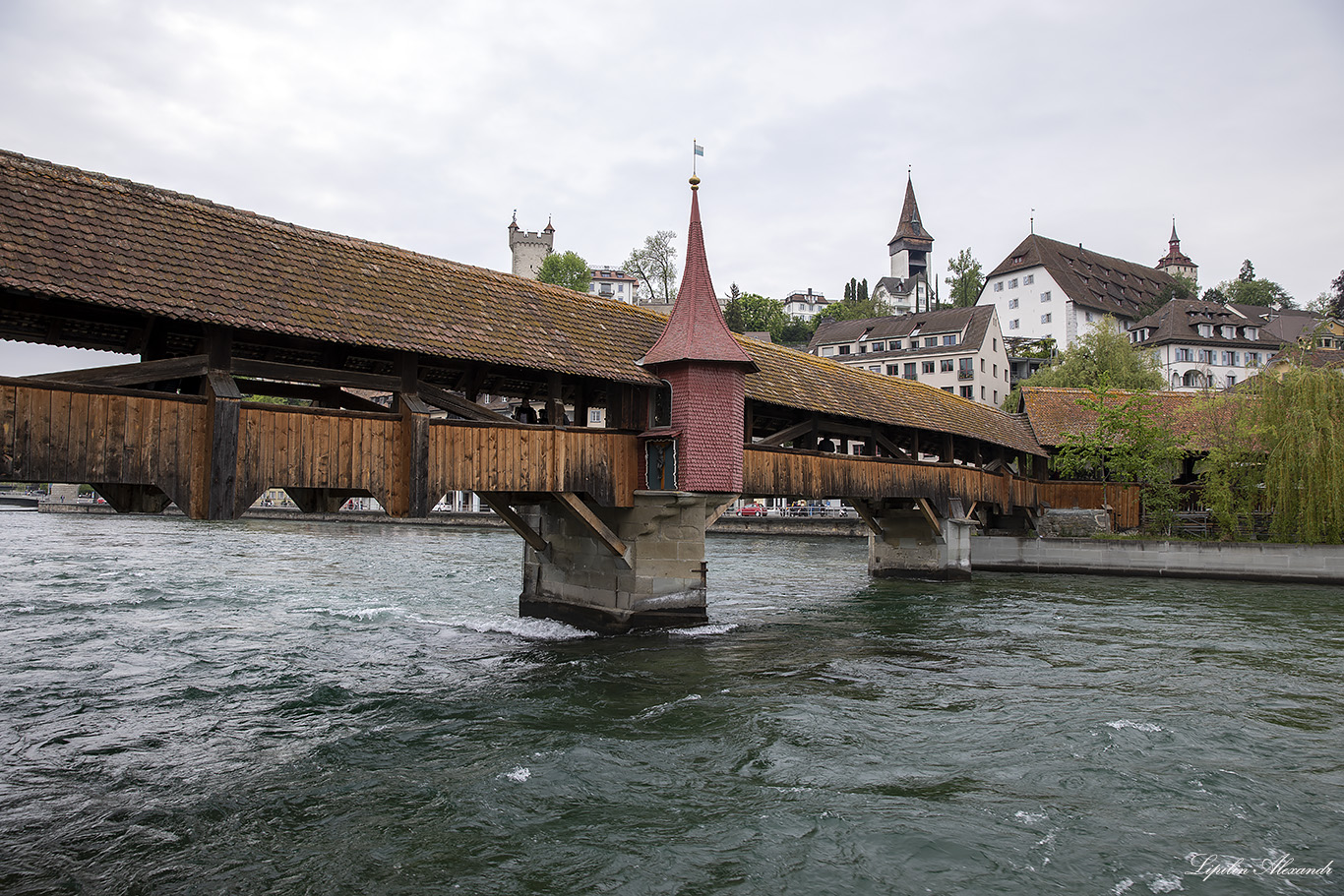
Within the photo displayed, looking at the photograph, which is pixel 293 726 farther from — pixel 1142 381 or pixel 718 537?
pixel 1142 381

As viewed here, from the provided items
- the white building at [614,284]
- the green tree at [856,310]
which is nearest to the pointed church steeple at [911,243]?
the green tree at [856,310]

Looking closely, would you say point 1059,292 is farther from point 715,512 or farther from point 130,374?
point 130,374

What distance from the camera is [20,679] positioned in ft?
35.0

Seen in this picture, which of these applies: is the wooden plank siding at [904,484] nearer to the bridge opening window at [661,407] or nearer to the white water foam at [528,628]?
the bridge opening window at [661,407]

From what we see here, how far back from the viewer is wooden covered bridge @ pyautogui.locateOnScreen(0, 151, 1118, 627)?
26.6 feet

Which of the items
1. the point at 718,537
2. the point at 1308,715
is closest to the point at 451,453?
the point at 1308,715

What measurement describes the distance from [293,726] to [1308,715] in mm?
10158

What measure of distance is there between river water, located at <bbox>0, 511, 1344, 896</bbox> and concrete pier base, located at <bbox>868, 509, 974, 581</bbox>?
23.8 feet

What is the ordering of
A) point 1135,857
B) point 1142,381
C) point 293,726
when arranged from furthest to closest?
point 1142,381 → point 293,726 → point 1135,857

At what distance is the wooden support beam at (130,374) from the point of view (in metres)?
8.02

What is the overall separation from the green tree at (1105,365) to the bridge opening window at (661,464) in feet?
109

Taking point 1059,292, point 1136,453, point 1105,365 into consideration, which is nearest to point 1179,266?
point 1059,292

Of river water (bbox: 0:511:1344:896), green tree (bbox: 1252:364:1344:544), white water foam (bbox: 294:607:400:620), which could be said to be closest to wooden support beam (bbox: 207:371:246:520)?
river water (bbox: 0:511:1344:896)

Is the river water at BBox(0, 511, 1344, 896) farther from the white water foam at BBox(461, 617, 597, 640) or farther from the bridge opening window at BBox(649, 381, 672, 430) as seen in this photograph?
the bridge opening window at BBox(649, 381, 672, 430)
